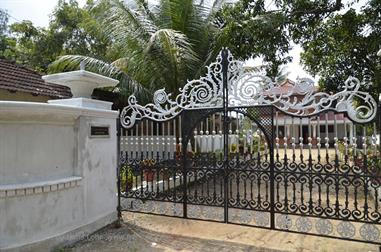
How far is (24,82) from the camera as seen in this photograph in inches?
348

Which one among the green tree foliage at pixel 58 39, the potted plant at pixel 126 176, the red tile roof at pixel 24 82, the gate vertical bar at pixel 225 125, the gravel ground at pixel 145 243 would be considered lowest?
the gravel ground at pixel 145 243

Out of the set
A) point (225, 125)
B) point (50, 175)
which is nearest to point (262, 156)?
point (225, 125)

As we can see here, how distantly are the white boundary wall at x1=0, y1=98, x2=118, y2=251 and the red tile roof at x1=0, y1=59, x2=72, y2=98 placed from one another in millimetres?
4317

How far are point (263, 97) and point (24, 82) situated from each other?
7266 mm

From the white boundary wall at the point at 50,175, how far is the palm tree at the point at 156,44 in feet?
11.4

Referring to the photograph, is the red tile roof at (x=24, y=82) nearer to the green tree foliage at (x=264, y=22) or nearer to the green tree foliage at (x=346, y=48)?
the green tree foliage at (x=264, y=22)

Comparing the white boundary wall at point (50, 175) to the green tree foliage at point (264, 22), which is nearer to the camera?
the white boundary wall at point (50, 175)

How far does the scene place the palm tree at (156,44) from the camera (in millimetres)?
8427

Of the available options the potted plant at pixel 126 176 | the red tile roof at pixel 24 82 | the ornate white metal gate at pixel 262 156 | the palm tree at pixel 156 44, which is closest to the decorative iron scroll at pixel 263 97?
the ornate white metal gate at pixel 262 156

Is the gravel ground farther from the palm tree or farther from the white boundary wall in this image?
the palm tree

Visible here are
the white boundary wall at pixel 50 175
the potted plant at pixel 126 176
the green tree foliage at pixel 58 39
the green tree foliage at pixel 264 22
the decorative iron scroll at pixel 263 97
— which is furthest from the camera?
the green tree foliage at pixel 58 39

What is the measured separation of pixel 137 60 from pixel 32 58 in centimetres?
1029

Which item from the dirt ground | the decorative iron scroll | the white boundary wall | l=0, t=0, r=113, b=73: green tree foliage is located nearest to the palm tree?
the decorative iron scroll

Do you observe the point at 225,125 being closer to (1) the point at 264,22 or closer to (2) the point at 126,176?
(2) the point at 126,176
